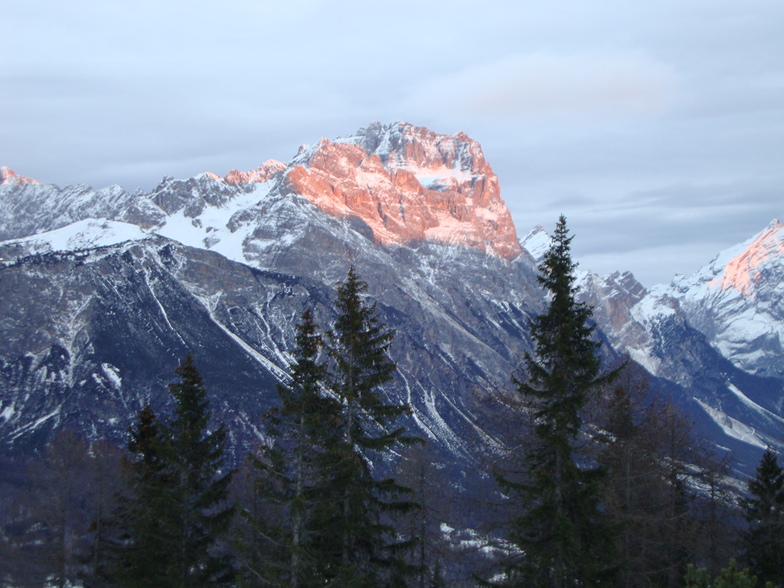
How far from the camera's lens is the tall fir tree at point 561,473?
28797mm

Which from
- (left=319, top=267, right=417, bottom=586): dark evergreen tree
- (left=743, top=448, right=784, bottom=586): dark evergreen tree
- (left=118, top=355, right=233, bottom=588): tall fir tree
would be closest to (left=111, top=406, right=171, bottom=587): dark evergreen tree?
(left=118, top=355, right=233, bottom=588): tall fir tree

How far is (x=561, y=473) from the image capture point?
97.6 feet

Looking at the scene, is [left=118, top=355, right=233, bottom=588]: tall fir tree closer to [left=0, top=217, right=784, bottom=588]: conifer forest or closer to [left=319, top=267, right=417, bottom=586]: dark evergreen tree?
[left=0, top=217, right=784, bottom=588]: conifer forest

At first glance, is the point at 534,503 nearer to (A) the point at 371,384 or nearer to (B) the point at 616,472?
(B) the point at 616,472

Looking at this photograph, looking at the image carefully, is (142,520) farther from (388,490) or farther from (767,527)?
(767,527)

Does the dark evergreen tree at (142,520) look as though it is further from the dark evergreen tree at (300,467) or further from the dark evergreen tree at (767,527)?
the dark evergreen tree at (767,527)

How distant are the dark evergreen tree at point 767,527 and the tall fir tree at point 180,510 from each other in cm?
2497

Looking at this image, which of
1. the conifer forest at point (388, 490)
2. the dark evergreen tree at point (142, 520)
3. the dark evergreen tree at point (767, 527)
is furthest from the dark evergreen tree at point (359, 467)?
the dark evergreen tree at point (767, 527)

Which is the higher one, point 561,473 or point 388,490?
point 561,473

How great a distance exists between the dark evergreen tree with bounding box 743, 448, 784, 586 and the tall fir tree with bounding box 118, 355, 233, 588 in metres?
25.0

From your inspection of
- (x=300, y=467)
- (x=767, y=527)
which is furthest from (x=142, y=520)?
(x=767, y=527)

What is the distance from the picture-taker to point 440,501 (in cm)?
5012

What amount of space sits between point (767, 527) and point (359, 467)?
75.1ft

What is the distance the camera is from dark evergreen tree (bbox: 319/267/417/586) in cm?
3133
